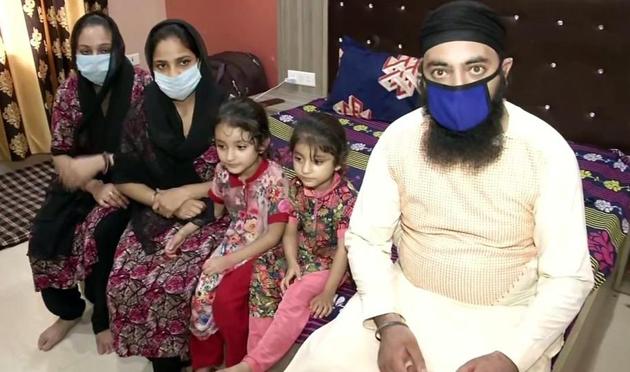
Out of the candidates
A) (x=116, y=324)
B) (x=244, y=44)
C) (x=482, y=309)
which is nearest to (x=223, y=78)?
(x=244, y=44)

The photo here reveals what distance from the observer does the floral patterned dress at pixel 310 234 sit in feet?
5.38

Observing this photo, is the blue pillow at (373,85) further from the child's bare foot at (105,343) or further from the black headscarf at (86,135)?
the child's bare foot at (105,343)

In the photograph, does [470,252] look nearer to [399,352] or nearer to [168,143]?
[399,352]

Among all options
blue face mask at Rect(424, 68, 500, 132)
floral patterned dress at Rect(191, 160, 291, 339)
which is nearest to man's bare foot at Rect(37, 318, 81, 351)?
floral patterned dress at Rect(191, 160, 291, 339)

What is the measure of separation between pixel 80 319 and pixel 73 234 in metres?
0.40

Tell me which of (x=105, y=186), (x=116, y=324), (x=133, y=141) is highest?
(x=133, y=141)

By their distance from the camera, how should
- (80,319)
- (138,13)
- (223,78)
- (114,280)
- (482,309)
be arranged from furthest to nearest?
(138,13) → (223,78) → (80,319) → (114,280) → (482,309)

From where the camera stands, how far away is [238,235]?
1.76m

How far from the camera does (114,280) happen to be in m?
1.78

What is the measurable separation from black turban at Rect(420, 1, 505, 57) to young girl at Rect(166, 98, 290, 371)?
1.97 feet

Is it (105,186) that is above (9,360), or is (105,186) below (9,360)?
above

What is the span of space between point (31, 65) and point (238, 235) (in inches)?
88.5

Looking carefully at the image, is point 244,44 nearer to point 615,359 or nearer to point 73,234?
point 73,234

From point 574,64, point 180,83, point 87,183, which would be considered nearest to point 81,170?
point 87,183
